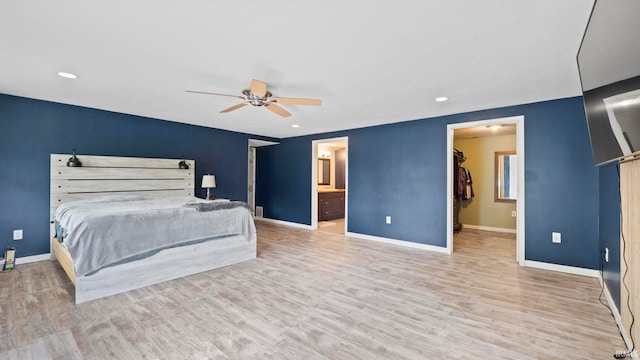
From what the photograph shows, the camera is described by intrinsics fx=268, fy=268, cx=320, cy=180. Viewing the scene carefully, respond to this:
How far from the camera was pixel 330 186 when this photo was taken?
8742 mm

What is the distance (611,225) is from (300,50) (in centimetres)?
333

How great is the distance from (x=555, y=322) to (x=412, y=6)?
2.68 metres

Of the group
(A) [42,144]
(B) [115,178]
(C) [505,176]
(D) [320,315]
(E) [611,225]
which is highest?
(A) [42,144]

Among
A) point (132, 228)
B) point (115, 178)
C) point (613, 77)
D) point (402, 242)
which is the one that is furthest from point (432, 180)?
point (115, 178)

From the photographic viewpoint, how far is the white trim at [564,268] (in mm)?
3258

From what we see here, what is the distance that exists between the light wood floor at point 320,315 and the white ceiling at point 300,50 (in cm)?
222

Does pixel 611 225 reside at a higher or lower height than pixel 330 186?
lower

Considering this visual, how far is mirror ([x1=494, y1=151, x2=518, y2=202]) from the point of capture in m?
6.10

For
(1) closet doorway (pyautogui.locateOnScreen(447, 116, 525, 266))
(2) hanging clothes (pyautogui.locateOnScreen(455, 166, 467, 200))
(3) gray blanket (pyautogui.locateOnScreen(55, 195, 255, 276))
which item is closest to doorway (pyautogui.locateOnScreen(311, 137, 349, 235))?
(1) closet doorway (pyautogui.locateOnScreen(447, 116, 525, 266))

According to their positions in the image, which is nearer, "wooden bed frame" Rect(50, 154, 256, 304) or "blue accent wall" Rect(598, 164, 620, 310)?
"blue accent wall" Rect(598, 164, 620, 310)

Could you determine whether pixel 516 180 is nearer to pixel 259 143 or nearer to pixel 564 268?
pixel 564 268

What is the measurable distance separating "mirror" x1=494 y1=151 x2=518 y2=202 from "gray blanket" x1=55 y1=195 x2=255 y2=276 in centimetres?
565

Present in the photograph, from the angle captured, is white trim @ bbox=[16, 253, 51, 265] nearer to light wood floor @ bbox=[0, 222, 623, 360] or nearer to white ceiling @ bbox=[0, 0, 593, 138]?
light wood floor @ bbox=[0, 222, 623, 360]

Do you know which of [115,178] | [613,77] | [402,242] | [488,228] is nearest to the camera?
[613,77]
